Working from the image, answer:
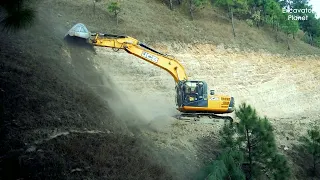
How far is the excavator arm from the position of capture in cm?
1880

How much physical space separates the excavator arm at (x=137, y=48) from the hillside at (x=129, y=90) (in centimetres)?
207

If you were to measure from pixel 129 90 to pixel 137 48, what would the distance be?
436 centimetres

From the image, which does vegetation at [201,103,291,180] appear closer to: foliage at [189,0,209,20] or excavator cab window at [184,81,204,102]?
excavator cab window at [184,81,204,102]

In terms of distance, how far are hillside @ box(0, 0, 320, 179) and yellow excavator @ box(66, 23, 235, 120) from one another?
991 mm

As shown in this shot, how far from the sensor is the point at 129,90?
2309 cm

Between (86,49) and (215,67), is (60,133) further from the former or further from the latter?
(215,67)

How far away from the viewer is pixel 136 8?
32.6 m

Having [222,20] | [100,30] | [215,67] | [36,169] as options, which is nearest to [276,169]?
[36,169]

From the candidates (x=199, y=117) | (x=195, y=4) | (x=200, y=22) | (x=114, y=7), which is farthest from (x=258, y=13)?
(x=199, y=117)

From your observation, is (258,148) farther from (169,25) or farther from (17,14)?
(169,25)

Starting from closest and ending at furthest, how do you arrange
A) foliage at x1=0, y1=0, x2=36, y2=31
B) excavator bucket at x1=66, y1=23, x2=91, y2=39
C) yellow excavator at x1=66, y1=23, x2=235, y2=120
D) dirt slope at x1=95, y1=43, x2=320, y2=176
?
foliage at x1=0, y1=0, x2=36, y2=31
excavator bucket at x1=66, y1=23, x2=91, y2=39
yellow excavator at x1=66, y1=23, x2=235, y2=120
dirt slope at x1=95, y1=43, x2=320, y2=176

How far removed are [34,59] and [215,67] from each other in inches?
603

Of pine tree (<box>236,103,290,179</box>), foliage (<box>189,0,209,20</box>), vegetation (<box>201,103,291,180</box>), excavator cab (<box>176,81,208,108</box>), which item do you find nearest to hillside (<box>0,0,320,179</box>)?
foliage (<box>189,0,209,20</box>)

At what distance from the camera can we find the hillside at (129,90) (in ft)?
38.1
